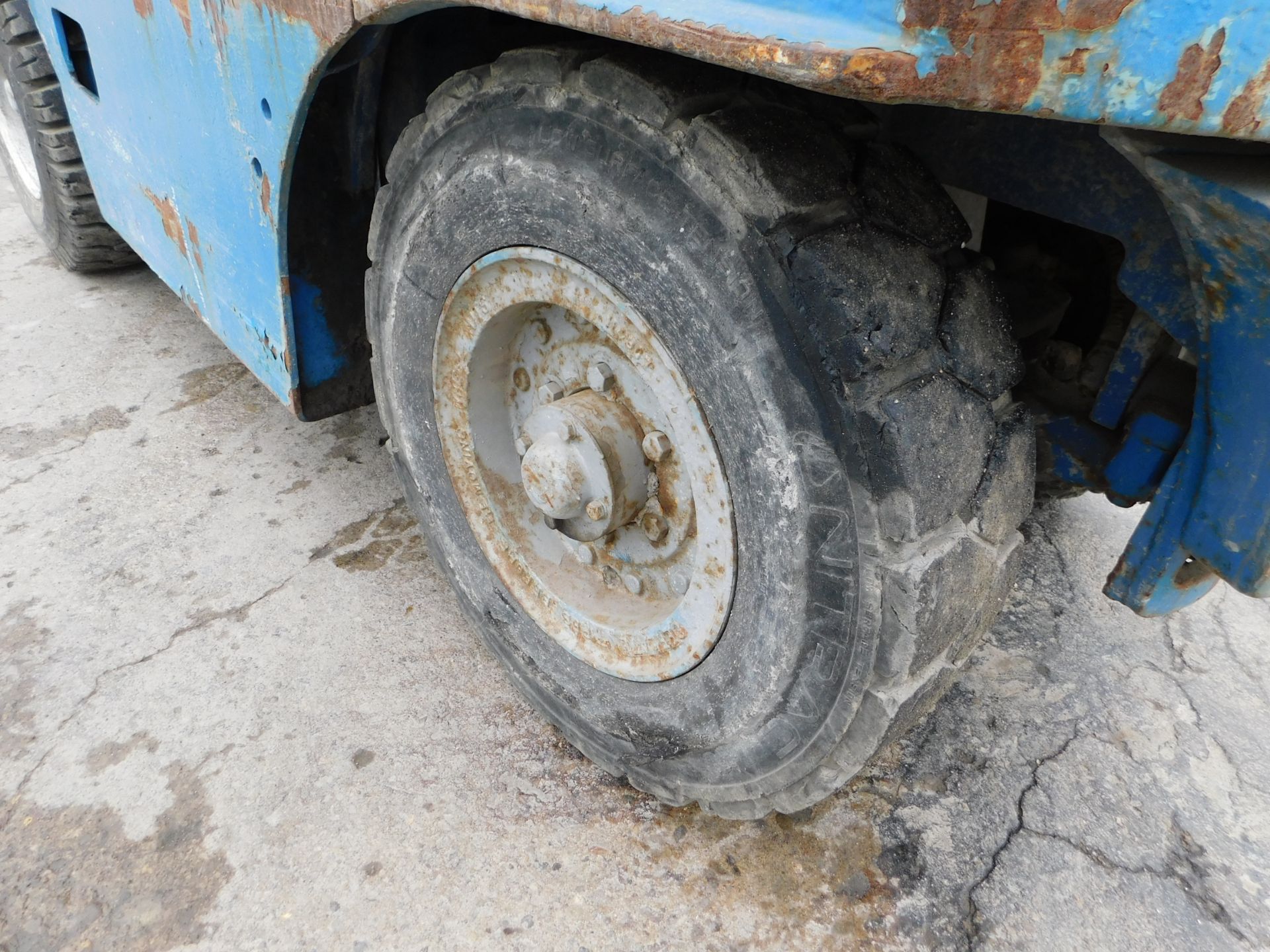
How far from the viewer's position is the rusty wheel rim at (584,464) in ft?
4.00

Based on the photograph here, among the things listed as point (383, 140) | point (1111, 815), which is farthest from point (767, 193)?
point (1111, 815)

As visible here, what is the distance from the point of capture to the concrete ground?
1428 millimetres

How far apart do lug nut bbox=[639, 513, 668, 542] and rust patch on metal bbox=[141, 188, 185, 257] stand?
1.52m

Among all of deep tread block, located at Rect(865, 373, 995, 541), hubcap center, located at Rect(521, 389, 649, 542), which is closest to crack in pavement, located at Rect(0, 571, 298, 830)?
hubcap center, located at Rect(521, 389, 649, 542)

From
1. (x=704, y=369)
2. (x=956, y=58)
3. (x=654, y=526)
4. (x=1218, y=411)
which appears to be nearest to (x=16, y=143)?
(x=654, y=526)

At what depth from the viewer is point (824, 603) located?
110 centimetres

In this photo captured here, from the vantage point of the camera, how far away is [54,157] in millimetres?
3160

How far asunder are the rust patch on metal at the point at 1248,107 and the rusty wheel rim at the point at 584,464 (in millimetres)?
653

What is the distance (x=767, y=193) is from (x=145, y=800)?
157 centimetres

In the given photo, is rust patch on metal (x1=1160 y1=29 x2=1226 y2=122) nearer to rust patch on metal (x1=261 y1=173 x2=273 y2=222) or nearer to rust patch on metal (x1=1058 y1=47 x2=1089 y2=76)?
rust patch on metal (x1=1058 y1=47 x2=1089 y2=76)

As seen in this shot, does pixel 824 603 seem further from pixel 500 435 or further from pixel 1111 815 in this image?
pixel 1111 815

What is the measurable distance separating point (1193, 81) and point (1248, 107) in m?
0.05

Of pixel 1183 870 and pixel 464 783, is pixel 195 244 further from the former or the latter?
pixel 1183 870

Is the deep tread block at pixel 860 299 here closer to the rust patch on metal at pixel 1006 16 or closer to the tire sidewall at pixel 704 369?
the tire sidewall at pixel 704 369
